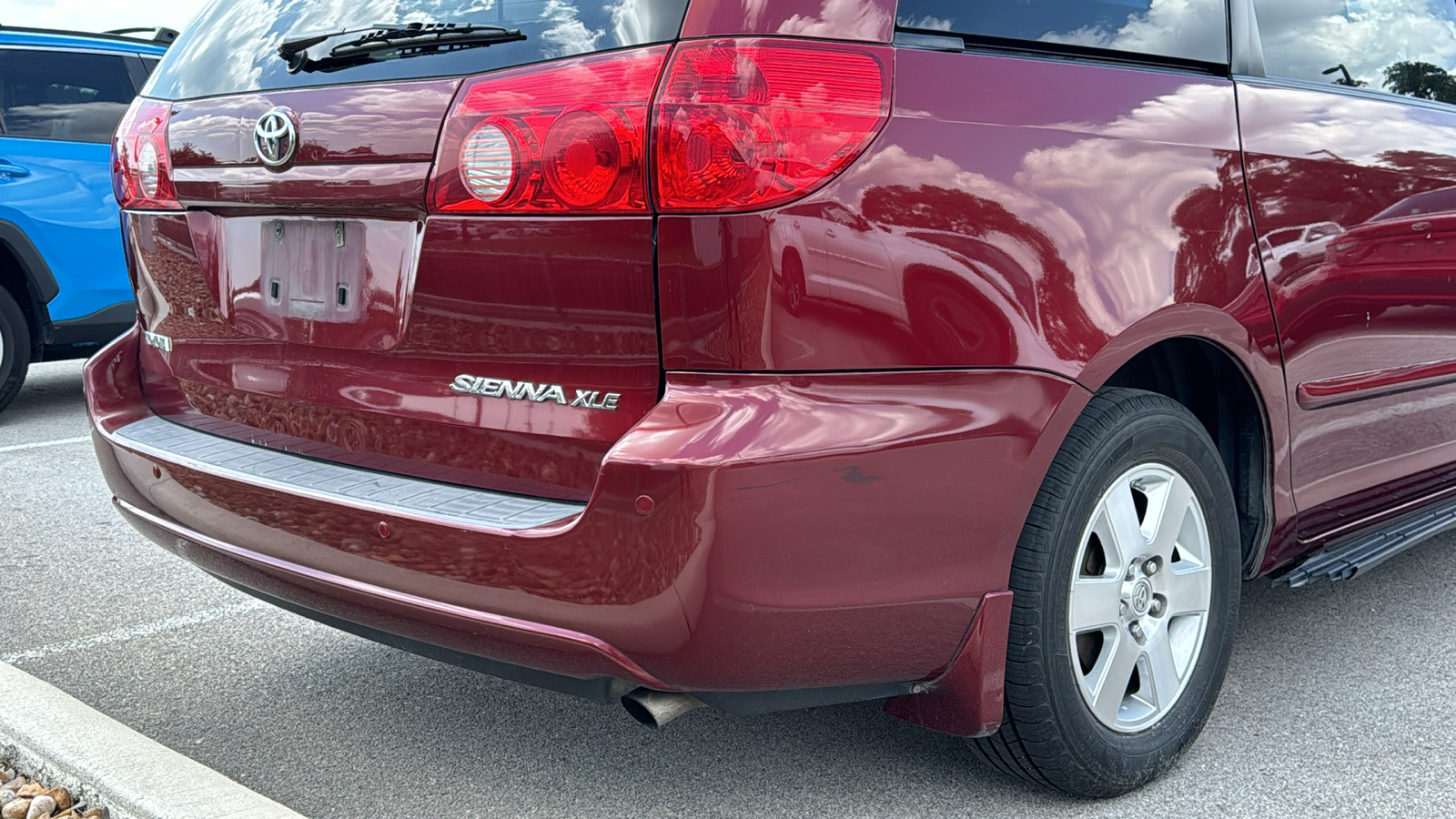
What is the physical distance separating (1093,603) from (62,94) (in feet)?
21.1

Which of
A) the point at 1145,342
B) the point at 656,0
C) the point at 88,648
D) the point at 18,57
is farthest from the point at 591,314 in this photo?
the point at 18,57

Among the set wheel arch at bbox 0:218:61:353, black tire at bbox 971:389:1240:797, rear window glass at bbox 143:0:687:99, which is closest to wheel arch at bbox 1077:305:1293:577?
black tire at bbox 971:389:1240:797

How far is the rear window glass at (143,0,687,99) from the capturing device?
6.24ft

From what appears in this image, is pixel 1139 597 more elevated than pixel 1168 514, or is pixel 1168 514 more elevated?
pixel 1168 514

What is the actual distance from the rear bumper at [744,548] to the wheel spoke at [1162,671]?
0.54 m

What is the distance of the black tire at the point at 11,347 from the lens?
657 cm

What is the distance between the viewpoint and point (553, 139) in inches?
74.3

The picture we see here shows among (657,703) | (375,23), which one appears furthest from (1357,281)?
(375,23)

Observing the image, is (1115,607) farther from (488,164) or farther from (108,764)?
(108,764)

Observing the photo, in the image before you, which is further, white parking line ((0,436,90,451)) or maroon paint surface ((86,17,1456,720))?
white parking line ((0,436,90,451))

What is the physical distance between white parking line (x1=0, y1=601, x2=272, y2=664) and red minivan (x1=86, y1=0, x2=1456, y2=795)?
0.81m

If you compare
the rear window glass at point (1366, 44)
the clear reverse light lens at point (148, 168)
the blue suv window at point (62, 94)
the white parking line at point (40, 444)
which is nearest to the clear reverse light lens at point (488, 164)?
the clear reverse light lens at point (148, 168)

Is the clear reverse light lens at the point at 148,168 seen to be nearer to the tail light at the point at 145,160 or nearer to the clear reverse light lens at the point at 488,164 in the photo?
the tail light at the point at 145,160

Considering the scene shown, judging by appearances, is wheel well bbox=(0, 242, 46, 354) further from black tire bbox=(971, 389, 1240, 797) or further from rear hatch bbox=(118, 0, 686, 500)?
black tire bbox=(971, 389, 1240, 797)
